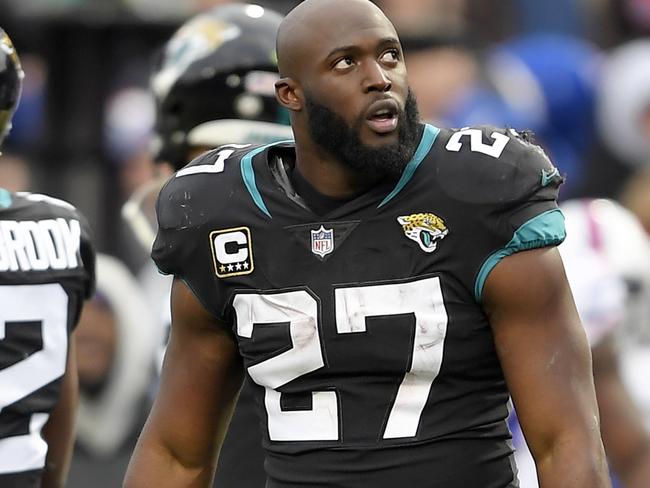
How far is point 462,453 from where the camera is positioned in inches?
160

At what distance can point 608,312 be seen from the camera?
6.02m

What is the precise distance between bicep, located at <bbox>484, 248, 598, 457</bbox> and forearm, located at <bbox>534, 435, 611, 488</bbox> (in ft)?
Result: 0.07

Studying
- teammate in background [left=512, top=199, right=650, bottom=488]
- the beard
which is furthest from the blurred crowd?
the beard

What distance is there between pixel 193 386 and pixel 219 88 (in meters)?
1.46

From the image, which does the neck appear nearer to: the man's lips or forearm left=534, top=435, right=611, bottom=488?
the man's lips

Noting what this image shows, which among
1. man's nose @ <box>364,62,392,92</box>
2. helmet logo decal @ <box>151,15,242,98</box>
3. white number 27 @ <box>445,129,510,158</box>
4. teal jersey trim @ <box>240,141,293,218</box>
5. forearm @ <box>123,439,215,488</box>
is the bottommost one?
forearm @ <box>123,439,215,488</box>

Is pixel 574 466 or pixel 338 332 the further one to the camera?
pixel 338 332

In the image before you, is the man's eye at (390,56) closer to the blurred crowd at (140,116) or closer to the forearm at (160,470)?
the forearm at (160,470)

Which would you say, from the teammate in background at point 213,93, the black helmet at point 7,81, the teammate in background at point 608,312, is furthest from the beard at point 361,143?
the teammate in background at point 608,312

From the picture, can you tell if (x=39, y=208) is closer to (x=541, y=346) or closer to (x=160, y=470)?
(x=160, y=470)

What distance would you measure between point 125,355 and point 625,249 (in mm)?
2440

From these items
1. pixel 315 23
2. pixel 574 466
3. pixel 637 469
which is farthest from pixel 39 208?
pixel 637 469

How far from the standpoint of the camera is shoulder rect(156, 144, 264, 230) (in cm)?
421

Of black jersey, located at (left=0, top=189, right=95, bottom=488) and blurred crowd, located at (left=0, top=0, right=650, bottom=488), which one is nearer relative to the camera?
black jersey, located at (left=0, top=189, right=95, bottom=488)
